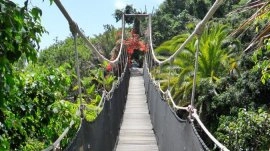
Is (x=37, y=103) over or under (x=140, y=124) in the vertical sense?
over

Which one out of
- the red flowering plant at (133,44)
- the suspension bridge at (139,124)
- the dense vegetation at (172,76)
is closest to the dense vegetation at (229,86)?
the dense vegetation at (172,76)

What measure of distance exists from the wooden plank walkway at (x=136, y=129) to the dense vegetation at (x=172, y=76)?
0.57 meters

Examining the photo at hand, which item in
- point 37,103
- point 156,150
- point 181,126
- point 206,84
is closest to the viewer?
point 181,126

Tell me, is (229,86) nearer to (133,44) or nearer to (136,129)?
(136,129)

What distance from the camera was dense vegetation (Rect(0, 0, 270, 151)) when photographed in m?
1.69

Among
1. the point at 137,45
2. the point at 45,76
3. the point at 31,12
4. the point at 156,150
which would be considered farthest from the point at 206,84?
the point at 137,45

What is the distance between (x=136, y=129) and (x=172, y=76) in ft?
20.2

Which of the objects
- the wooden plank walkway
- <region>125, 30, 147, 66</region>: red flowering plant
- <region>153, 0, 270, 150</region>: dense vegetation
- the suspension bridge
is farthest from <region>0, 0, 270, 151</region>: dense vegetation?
the wooden plank walkway

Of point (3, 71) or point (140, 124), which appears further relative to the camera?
point (140, 124)

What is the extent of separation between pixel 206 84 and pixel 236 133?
11.2 ft

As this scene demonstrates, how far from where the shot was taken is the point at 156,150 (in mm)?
5184

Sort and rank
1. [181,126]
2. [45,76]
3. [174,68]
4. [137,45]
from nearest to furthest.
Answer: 1. [181,126]
2. [45,76]
3. [174,68]
4. [137,45]

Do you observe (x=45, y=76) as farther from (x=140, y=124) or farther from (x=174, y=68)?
(x=174, y=68)

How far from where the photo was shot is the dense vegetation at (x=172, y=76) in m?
1.69
